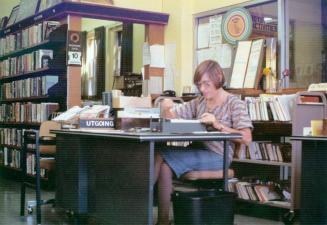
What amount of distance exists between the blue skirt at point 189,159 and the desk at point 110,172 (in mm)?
92

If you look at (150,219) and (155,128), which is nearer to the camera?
(150,219)

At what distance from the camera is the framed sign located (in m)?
5.55

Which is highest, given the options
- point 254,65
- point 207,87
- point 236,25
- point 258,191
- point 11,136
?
point 236,25

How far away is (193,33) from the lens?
605cm

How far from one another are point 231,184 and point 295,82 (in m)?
1.21

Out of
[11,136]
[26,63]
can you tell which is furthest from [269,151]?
[11,136]

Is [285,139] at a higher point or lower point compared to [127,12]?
lower

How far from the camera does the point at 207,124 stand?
302 centimetres

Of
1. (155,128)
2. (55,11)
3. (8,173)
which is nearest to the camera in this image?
(155,128)

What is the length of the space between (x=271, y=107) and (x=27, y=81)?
3452 millimetres

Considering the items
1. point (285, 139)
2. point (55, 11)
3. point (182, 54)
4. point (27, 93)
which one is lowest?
point (285, 139)

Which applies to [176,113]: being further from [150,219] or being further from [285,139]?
[285,139]

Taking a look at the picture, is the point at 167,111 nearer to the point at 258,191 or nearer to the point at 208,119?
the point at 208,119

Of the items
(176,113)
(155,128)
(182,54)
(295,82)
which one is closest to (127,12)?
(182,54)
